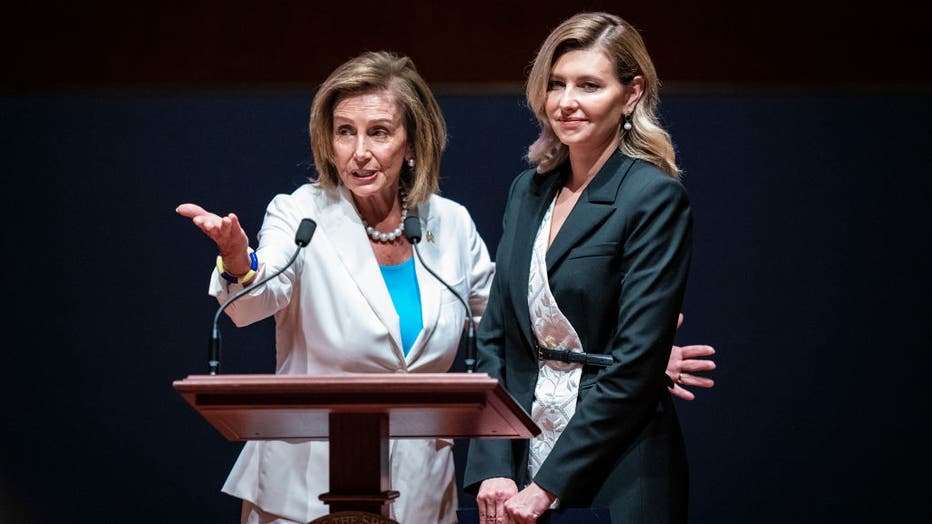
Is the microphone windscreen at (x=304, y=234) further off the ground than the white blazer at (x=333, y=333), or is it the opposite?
the microphone windscreen at (x=304, y=234)

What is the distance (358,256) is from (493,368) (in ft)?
1.65

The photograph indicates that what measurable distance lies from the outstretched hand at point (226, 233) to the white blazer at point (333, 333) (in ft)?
0.48

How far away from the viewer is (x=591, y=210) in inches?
92.8

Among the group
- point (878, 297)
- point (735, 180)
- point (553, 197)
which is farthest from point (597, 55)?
point (878, 297)

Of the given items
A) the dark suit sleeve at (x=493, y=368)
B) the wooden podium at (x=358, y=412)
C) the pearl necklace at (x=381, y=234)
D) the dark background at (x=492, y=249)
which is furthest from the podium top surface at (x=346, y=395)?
the dark background at (x=492, y=249)

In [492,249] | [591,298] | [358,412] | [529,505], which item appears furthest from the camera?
[492,249]

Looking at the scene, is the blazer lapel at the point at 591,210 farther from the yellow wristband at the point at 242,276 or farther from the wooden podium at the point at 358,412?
the yellow wristband at the point at 242,276

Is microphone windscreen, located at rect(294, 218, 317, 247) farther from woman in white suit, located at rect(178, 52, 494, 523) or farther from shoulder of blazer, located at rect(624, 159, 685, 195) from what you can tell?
shoulder of blazer, located at rect(624, 159, 685, 195)

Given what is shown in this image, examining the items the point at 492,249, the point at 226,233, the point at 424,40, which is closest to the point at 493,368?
the point at 226,233

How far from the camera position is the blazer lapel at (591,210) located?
7.68 feet

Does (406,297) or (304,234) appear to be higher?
(304,234)

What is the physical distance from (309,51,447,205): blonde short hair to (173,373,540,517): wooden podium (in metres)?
0.89

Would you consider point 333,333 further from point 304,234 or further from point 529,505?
point 529,505

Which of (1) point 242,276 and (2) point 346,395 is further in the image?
(1) point 242,276
